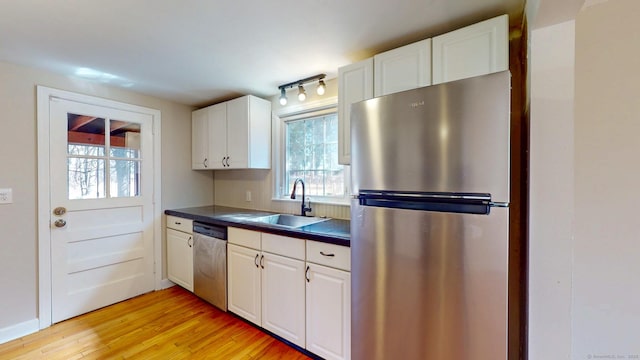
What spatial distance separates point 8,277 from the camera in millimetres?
2111

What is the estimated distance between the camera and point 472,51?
1439 millimetres

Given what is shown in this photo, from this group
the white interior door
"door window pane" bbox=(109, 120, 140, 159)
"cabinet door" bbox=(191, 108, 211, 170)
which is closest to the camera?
the white interior door

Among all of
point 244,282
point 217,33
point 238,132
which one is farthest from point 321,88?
point 244,282

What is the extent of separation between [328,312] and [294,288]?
301 mm

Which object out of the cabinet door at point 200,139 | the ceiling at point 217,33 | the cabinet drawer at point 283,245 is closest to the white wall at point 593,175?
the ceiling at point 217,33

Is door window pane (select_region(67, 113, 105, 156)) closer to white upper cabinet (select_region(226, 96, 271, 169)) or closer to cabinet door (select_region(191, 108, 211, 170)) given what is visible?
cabinet door (select_region(191, 108, 211, 170))

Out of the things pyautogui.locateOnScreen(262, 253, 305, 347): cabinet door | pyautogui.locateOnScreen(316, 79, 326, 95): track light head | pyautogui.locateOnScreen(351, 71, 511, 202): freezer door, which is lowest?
pyautogui.locateOnScreen(262, 253, 305, 347): cabinet door

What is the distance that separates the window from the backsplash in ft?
0.34

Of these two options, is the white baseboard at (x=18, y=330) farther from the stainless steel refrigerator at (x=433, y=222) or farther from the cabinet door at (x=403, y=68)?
the cabinet door at (x=403, y=68)

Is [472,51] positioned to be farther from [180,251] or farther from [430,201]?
[180,251]

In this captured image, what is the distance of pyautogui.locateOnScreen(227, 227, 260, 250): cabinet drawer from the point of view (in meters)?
2.13

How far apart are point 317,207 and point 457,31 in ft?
5.62

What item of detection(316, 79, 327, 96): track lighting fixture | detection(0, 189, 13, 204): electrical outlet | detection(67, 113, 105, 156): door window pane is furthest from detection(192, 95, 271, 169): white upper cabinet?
detection(0, 189, 13, 204): electrical outlet

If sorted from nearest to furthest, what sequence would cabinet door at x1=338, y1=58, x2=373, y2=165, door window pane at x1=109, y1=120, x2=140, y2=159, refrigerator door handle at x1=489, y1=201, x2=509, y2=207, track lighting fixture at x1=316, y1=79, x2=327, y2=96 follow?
refrigerator door handle at x1=489, y1=201, x2=509, y2=207, cabinet door at x1=338, y1=58, x2=373, y2=165, track lighting fixture at x1=316, y1=79, x2=327, y2=96, door window pane at x1=109, y1=120, x2=140, y2=159
